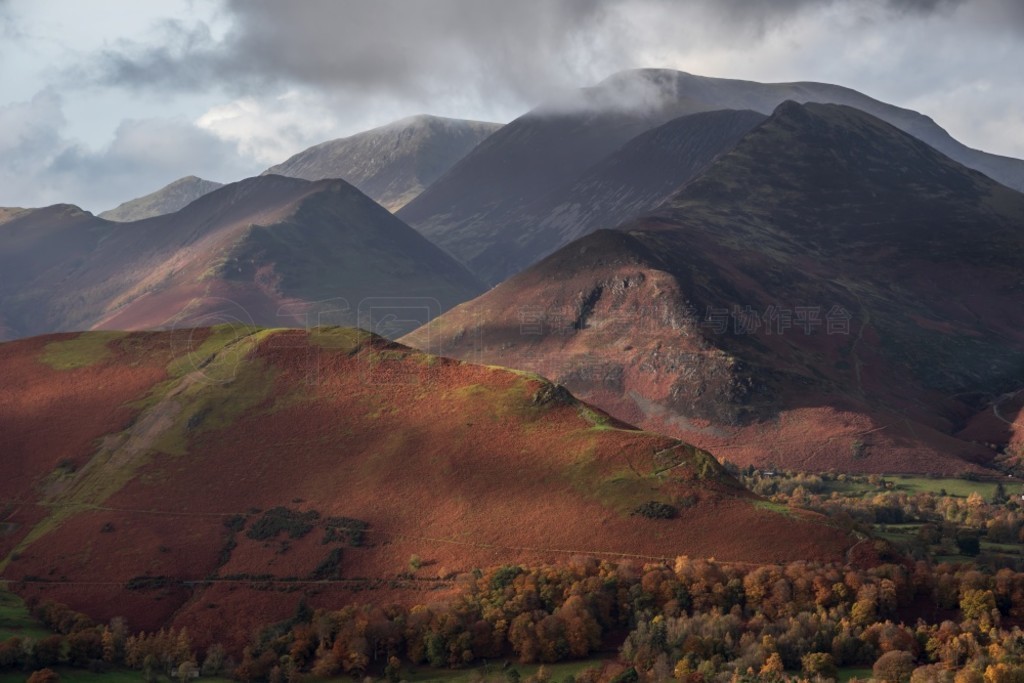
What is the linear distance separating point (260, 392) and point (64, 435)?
63.6 feet

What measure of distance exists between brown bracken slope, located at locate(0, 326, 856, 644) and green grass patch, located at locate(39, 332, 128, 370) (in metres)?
0.45

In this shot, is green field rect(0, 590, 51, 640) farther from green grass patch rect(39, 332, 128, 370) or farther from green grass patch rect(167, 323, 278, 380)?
green grass patch rect(39, 332, 128, 370)

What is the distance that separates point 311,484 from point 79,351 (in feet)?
132

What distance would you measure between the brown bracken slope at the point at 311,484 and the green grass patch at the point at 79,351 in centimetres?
45

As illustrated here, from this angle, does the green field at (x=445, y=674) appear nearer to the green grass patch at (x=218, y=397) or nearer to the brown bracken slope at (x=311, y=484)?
the brown bracken slope at (x=311, y=484)

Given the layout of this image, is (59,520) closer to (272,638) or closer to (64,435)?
(64,435)

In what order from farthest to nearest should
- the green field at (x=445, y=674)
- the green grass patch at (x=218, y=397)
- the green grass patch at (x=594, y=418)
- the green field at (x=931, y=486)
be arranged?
the green field at (x=931, y=486)
the green grass patch at (x=218, y=397)
the green grass patch at (x=594, y=418)
the green field at (x=445, y=674)

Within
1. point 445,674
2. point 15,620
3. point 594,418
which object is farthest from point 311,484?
point 445,674

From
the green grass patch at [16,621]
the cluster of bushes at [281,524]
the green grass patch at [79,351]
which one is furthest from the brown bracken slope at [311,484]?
the green grass patch at [16,621]

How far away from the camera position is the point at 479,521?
314ft

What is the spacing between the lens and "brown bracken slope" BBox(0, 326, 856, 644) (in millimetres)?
90750

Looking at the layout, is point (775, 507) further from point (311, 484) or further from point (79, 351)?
point (79, 351)

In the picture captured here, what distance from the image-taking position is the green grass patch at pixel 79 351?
127 metres

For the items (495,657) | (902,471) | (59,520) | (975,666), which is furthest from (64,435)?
(902,471)
